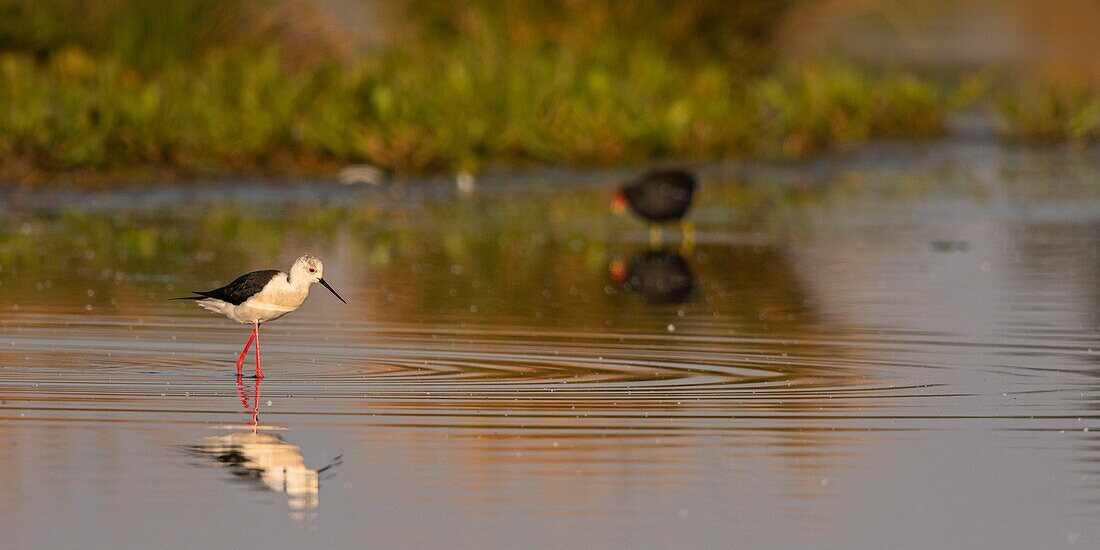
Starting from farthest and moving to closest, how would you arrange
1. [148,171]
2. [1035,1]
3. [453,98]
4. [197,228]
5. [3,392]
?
[1035,1]
[453,98]
[148,171]
[197,228]
[3,392]

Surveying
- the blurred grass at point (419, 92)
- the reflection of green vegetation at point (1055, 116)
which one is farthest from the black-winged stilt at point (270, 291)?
the reflection of green vegetation at point (1055, 116)

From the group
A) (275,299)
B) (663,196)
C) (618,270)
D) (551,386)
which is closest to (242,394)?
(275,299)

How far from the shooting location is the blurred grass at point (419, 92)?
75.1ft

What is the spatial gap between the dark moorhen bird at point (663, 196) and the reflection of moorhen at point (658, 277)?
2.89 feet

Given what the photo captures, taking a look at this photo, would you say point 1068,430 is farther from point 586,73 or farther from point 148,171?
point 586,73

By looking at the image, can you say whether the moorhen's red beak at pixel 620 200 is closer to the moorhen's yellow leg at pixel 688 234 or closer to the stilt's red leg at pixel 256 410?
the moorhen's yellow leg at pixel 688 234

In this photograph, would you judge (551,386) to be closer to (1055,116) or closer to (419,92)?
(419,92)

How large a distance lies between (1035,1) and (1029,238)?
4763 centimetres

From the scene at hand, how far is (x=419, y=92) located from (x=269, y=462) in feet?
57.7

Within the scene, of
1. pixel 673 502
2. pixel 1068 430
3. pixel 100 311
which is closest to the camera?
pixel 673 502

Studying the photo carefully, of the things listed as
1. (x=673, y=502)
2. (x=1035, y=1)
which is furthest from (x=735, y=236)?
(x=1035, y=1)

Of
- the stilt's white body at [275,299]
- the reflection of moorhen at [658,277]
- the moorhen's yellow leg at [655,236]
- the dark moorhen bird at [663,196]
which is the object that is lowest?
the stilt's white body at [275,299]

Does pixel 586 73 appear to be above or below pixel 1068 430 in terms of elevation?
above

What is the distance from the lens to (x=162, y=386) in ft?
33.8
